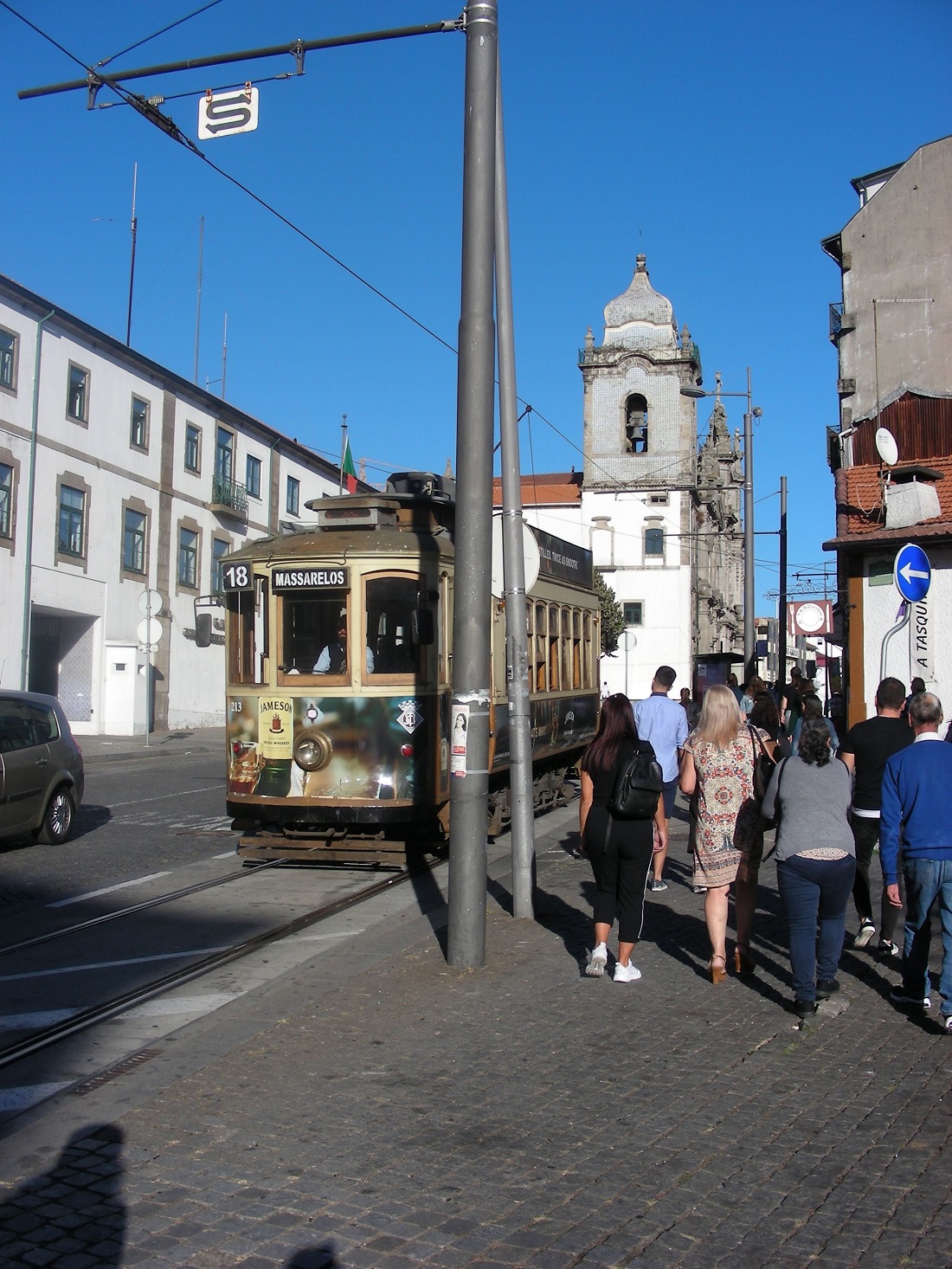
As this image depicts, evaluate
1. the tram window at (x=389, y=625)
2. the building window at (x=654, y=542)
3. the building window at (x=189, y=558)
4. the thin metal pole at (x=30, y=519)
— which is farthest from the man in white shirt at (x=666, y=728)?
the building window at (x=654, y=542)

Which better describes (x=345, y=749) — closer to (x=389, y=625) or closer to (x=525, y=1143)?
(x=389, y=625)

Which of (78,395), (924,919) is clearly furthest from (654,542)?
(924,919)

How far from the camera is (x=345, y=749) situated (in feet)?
35.4

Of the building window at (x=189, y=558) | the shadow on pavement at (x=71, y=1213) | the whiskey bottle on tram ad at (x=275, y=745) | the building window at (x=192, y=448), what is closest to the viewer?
the shadow on pavement at (x=71, y=1213)

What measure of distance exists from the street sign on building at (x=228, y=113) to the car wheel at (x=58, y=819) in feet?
24.1

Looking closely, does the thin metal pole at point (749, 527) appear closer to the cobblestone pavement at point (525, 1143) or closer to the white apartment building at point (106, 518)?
the white apartment building at point (106, 518)

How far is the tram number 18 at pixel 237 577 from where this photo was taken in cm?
1134

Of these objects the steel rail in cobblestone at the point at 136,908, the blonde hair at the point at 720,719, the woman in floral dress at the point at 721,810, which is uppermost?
the blonde hair at the point at 720,719

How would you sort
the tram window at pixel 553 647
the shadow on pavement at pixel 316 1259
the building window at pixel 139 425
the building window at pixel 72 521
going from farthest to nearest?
the building window at pixel 139 425, the building window at pixel 72 521, the tram window at pixel 553 647, the shadow on pavement at pixel 316 1259

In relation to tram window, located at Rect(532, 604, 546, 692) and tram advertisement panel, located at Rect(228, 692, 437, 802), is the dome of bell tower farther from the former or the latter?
tram advertisement panel, located at Rect(228, 692, 437, 802)

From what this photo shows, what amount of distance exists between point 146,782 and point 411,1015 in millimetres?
15874

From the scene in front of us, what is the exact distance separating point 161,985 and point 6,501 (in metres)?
26.2

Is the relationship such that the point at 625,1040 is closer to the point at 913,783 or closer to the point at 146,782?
the point at 913,783

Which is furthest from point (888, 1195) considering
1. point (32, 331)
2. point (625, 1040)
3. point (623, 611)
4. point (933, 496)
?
point (623, 611)
